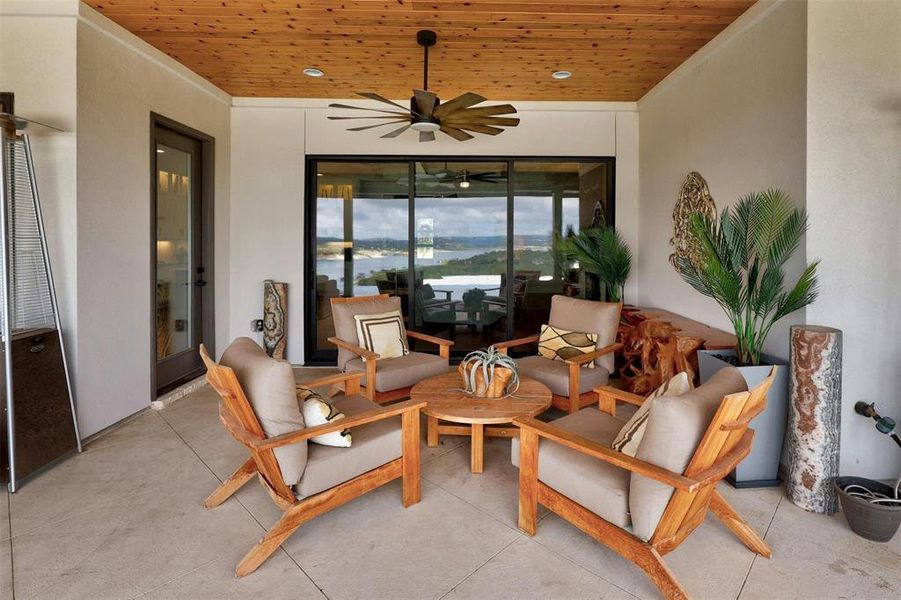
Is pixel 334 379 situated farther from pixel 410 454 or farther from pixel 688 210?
pixel 688 210

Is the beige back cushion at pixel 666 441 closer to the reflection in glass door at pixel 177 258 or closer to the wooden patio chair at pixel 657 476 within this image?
the wooden patio chair at pixel 657 476

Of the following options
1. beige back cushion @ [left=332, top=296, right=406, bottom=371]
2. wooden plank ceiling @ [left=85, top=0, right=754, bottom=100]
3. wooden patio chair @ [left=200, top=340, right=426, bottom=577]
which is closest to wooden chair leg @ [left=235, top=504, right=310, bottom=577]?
wooden patio chair @ [left=200, top=340, right=426, bottom=577]

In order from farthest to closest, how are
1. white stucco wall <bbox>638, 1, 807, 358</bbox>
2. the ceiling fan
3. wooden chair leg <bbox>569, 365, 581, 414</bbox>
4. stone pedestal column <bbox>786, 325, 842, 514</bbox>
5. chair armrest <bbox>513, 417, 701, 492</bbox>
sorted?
wooden chair leg <bbox>569, 365, 581, 414</bbox> → the ceiling fan → white stucco wall <bbox>638, 1, 807, 358</bbox> → stone pedestal column <bbox>786, 325, 842, 514</bbox> → chair armrest <bbox>513, 417, 701, 492</bbox>

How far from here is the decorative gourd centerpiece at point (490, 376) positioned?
280 centimetres

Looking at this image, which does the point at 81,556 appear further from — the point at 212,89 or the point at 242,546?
the point at 212,89

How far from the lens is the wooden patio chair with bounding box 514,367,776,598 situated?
1.57 metres

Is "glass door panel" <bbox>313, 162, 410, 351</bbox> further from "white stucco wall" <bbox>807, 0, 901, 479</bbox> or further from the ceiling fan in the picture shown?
"white stucco wall" <bbox>807, 0, 901, 479</bbox>

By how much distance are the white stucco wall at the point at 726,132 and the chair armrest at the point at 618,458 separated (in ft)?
5.64

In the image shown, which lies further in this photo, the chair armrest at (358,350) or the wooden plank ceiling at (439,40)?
the chair armrest at (358,350)

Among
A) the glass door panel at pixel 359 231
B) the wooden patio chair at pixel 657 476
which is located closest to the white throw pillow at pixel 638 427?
the wooden patio chair at pixel 657 476

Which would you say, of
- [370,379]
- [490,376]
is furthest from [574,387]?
[370,379]

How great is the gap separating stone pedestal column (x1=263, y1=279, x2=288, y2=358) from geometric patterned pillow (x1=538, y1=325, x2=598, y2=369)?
9.12 ft

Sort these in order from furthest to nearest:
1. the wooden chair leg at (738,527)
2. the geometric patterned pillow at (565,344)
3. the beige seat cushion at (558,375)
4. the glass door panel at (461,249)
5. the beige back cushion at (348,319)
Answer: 1. the glass door panel at (461,249)
2. the beige back cushion at (348,319)
3. the geometric patterned pillow at (565,344)
4. the beige seat cushion at (558,375)
5. the wooden chair leg at (738,527)

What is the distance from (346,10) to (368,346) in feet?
7.94
